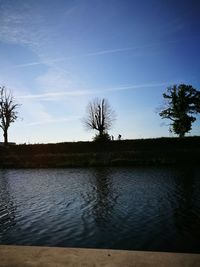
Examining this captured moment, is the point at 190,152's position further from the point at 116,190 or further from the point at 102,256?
the point at 102,256

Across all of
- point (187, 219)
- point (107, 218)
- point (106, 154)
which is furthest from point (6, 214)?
point (106, 154)

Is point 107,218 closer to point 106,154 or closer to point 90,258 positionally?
point 90,258

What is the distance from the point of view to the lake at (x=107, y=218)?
9.48m

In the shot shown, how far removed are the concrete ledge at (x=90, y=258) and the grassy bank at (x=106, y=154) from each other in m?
36.5

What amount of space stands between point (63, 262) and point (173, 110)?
66000mm

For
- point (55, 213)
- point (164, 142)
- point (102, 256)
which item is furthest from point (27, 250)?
point (164, 142)

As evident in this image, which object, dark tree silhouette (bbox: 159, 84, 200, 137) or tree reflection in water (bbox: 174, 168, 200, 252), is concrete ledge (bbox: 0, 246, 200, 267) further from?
dark tree silhouette (bbox: 159, 84, 200, 137)

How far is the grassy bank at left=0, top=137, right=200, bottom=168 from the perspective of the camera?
41844mm

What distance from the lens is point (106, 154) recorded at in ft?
155

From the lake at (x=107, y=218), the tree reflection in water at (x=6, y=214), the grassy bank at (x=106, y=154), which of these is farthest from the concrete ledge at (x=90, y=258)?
the grassy bank at (x=106, y=154)

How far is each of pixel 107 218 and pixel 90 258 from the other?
826 cm

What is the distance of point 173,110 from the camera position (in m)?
66.8

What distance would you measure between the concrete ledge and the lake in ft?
14.7

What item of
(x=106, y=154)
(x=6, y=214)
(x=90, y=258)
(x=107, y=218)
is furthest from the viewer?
(x=106, y=154)
